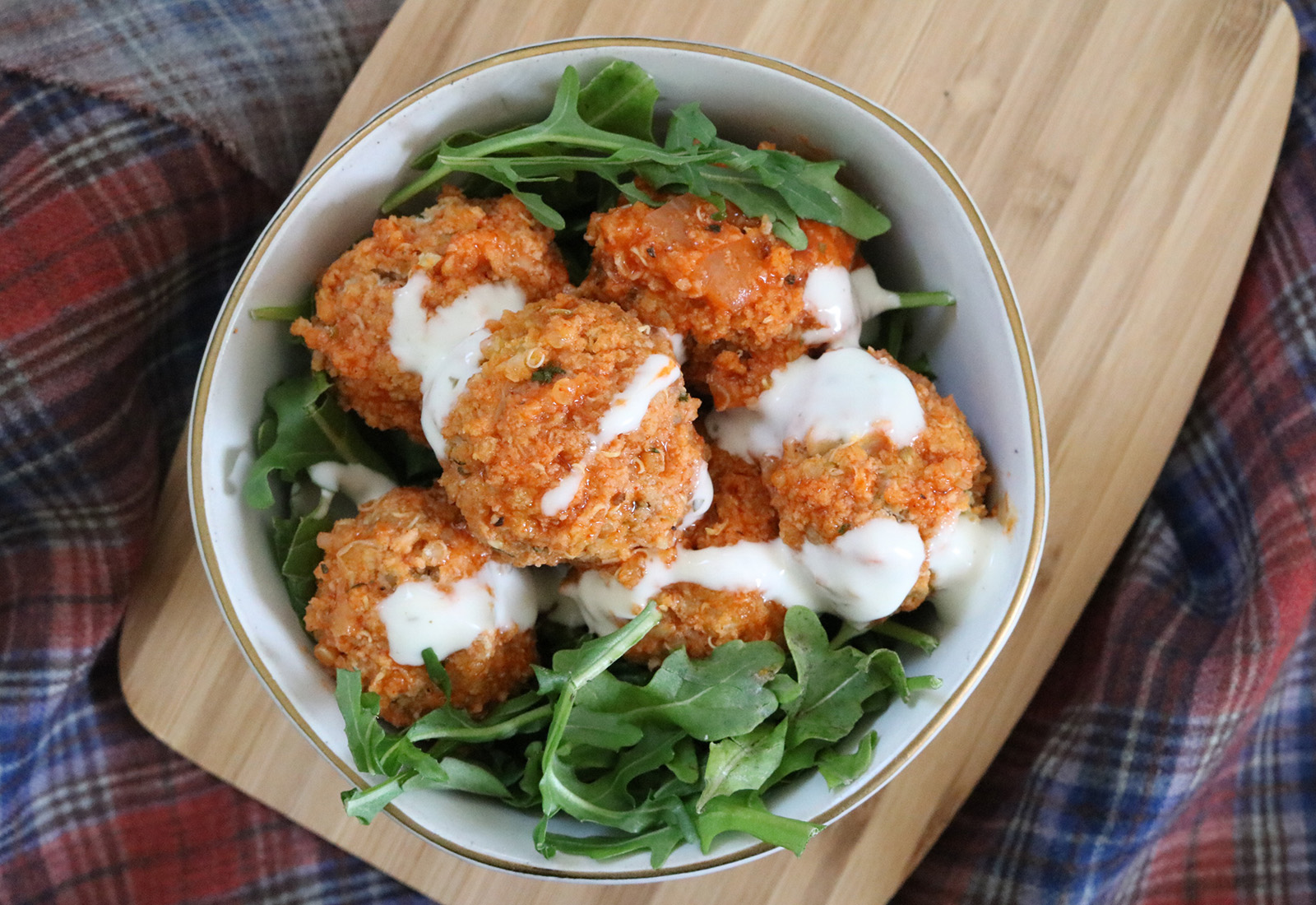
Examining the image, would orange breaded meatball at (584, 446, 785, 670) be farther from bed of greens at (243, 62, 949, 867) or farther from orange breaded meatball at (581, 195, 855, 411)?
orange breaded meatball at (581, 195, 855, 411)

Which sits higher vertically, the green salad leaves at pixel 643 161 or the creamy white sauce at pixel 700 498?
the green salad leaves at pixel 643 161

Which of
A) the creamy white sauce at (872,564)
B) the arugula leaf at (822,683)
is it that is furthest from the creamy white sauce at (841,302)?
the arugula leaf at (822,683)

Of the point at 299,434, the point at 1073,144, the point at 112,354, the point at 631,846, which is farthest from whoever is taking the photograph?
the point at 112,354

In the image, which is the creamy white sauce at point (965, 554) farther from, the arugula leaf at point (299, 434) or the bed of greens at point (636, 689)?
the arugula leaf at point (299, 434)

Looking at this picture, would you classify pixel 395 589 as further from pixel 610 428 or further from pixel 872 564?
pixel 872 564

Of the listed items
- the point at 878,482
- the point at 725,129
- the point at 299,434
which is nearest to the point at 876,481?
the point at 878,482

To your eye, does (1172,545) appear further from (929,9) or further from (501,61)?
(501,61)

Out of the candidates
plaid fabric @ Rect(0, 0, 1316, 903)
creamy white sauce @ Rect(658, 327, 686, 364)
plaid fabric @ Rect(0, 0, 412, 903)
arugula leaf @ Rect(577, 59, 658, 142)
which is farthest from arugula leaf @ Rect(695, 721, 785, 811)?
plaid fabric @ Rect(0, 0, 412, 903)
